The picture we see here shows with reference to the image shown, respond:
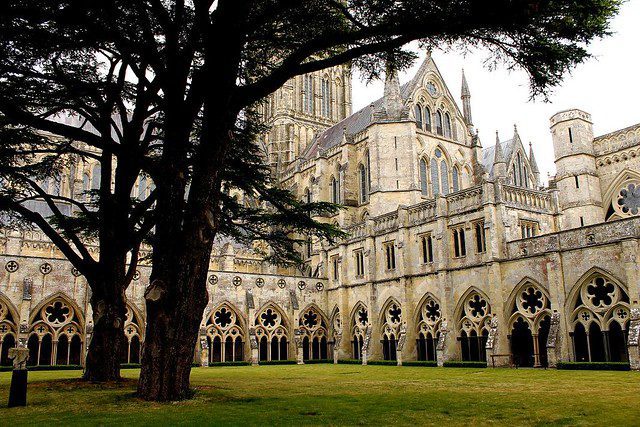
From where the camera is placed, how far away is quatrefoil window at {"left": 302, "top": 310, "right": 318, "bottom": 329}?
3553 centimetres

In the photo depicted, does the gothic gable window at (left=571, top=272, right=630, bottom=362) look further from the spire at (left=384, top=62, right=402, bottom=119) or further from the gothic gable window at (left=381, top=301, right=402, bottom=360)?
the spire at (left=384, top=62, right=402, bottom=119)

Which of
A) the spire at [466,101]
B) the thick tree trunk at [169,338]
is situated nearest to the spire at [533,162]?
the spire at [466,101]

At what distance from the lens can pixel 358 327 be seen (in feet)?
111

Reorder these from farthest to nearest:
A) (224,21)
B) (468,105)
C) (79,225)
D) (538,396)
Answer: (468,105), (79,225), (538,396), (224,21)

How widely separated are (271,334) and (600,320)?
63.1ft

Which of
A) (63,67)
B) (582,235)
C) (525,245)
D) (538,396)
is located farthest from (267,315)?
(538,396)

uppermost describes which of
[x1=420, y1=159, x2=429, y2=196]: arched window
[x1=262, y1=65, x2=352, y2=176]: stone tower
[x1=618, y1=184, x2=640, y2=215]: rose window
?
[x1=262, y1=65, x2=352, y2=176]: stone tower

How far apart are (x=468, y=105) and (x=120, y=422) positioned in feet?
136

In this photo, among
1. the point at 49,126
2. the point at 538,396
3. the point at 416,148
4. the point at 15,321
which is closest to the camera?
the point at 538,396

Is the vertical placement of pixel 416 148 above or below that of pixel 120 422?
above

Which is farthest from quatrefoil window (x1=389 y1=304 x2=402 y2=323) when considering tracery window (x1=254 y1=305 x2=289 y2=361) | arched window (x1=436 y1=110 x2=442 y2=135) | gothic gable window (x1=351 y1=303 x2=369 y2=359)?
arched window (x1=436 y1=110 x2=442 y2=135)

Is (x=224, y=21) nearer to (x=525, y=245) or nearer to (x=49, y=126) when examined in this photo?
(x=49, y=126)

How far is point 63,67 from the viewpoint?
1480 cm

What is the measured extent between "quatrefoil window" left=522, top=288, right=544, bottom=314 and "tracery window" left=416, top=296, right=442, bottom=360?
4977mm
